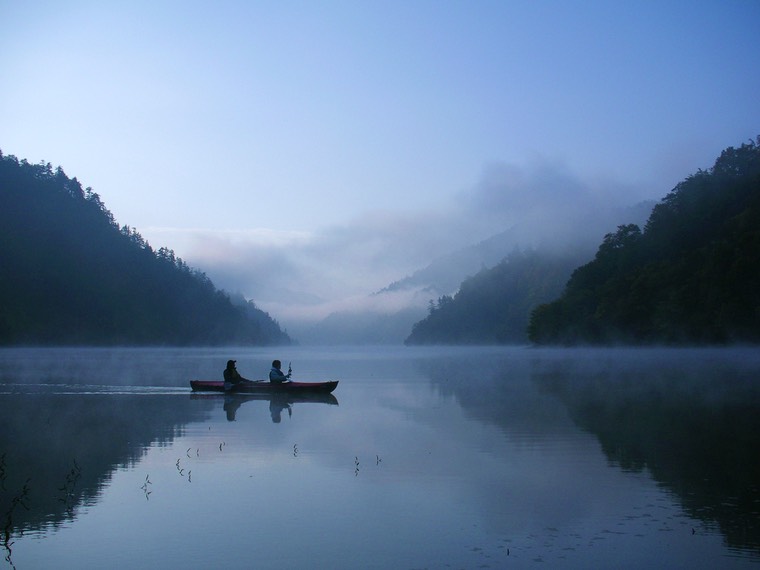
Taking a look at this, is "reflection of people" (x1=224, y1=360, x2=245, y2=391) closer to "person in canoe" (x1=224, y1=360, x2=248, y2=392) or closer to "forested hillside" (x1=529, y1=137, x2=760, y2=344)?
"person in canoe" (x1=224, y1=360, x2=248, y2=392)

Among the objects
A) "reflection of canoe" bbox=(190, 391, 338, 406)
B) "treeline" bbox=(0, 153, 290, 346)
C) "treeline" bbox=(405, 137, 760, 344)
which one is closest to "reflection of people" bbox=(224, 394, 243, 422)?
"reflection of canoe" bbox=(190, 391, 338, 406)

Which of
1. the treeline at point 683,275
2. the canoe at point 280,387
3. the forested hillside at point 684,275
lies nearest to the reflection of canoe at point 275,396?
the canoe at point 280,387

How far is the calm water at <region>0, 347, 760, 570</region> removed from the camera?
1165 centimetres

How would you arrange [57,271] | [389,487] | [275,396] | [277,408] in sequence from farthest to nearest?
[57,271] < [275,396] < [277,408] < [389,487]

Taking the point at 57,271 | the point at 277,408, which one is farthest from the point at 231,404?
the point at 57,271

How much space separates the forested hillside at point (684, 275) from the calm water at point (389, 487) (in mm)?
52730

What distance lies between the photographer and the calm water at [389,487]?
11.6 m

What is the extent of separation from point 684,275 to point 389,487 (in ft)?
280

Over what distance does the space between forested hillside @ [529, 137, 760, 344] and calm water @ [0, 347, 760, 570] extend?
173ft

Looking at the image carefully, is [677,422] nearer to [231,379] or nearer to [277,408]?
[277,408]

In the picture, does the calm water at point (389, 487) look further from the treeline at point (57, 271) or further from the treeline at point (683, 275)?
the treeline at point (57, 271)

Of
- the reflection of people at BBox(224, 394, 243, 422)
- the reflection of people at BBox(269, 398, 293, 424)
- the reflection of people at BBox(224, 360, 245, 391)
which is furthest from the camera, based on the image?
the reflection of people at BBox(224, 360, 245, 391)

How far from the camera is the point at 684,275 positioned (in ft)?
307

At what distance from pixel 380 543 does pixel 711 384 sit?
31954mm
